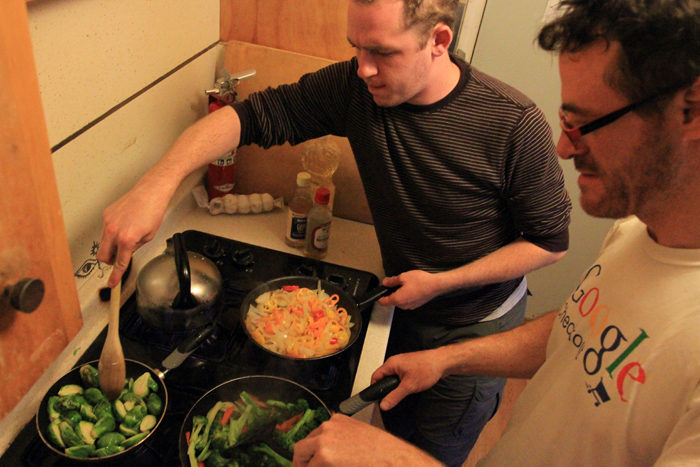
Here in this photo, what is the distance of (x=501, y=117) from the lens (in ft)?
4.17

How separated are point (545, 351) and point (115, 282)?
86cm

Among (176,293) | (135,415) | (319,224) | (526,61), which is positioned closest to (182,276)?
(176,293)

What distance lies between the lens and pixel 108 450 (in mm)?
941

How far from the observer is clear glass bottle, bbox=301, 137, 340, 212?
1743 mm

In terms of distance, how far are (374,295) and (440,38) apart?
63cm

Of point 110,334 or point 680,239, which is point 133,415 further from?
point 680,239

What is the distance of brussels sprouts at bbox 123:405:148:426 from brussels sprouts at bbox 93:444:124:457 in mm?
47

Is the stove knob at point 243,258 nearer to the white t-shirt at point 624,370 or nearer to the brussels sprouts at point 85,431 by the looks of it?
the brussels sprouts at point 85,431

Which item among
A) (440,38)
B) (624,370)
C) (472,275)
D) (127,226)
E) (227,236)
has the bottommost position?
(227,236)

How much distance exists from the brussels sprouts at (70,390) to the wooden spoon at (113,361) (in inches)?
2.1

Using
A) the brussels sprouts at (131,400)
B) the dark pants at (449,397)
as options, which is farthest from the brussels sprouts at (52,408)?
the dark pants at (449,397)

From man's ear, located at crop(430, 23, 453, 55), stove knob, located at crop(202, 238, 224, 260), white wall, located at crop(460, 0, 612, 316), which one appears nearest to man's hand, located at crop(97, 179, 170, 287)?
stove knob, located at crop(202, 238, 224, 260)

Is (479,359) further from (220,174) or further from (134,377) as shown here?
(220,174)

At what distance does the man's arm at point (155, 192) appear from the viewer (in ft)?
3.33
